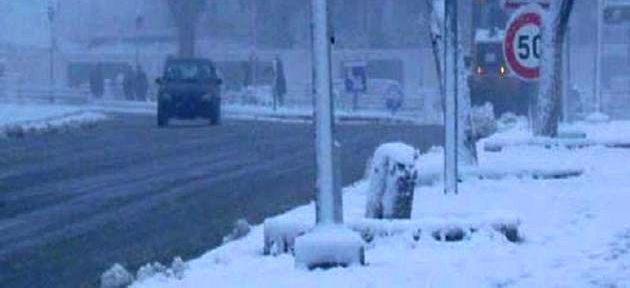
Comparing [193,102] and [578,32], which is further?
[578,32]

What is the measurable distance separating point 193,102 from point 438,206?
2836 centimetres

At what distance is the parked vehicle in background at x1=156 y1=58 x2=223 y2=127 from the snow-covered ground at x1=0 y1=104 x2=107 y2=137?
7.53 ft

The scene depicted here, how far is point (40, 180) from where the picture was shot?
23.4 metres

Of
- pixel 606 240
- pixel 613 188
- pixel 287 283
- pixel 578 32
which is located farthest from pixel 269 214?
pixel 578 32

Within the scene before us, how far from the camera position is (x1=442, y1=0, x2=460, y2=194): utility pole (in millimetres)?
17422

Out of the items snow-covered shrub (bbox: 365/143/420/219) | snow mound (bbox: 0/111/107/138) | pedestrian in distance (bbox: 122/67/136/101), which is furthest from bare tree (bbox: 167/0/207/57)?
snow-covered shrub (bbox: 365/143/420/219)

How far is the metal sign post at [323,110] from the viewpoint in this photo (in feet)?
38.3

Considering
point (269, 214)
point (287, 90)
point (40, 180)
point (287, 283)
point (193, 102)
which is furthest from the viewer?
point (287, 90)

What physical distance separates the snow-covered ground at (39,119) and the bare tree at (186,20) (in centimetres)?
1653

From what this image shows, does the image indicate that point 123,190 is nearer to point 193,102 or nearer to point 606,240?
point 606,240

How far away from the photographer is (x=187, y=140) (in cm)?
3484

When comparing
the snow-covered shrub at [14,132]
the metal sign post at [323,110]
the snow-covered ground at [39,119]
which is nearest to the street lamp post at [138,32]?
the snow-covered ground at [39,119]

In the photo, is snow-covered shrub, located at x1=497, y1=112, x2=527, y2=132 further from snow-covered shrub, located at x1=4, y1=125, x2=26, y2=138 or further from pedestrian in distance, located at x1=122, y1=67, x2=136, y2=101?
pedestrian in distance, located at x1=122, y1=67, x2=136, y2=101

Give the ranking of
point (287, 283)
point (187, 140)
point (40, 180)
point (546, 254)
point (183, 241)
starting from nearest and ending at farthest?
point (287, 283), point (546, 254), point (183, 241), point (40, 180), point (187, 140)
